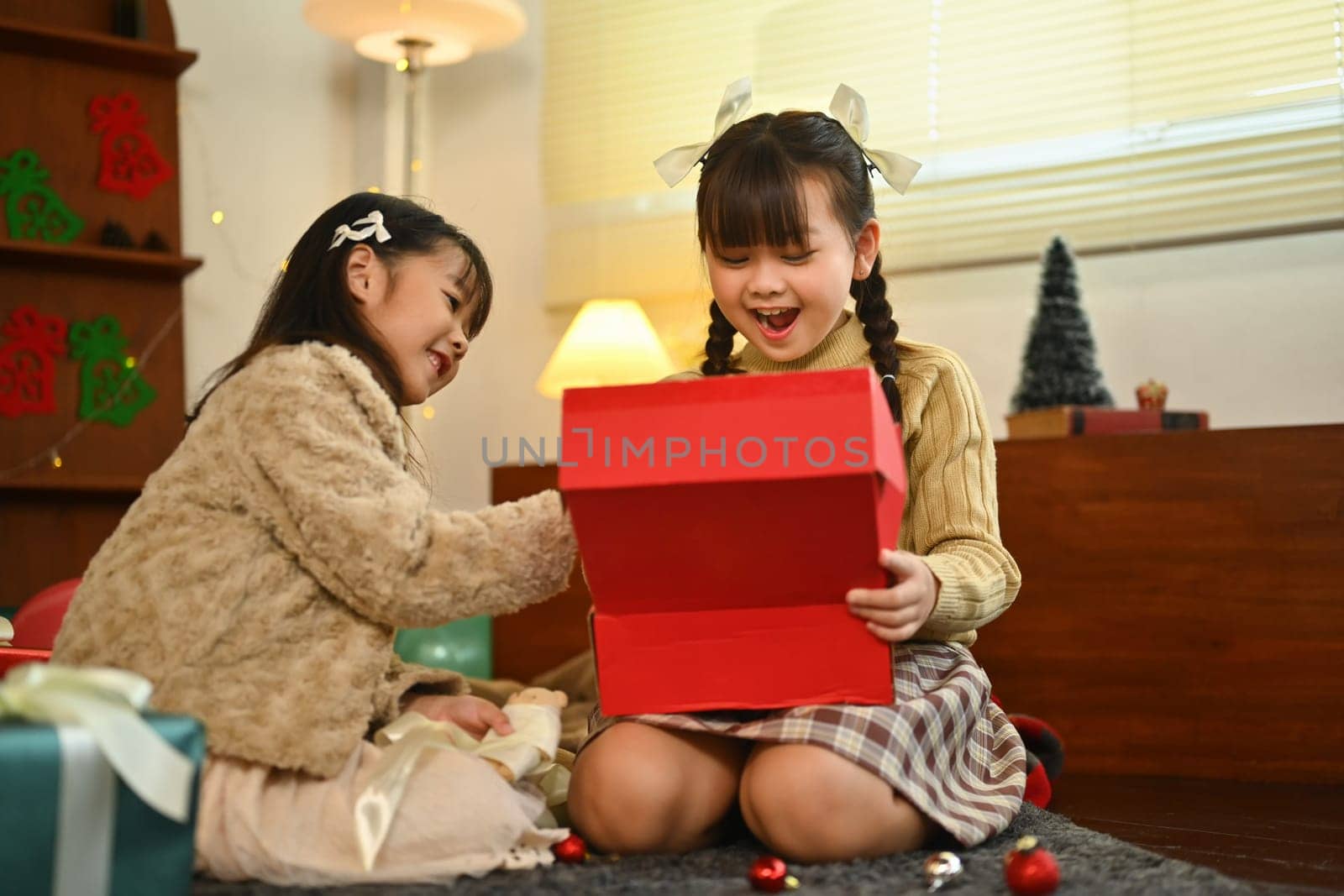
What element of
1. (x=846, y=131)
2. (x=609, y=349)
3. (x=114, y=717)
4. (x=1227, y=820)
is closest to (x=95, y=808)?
(x=114, y=717)

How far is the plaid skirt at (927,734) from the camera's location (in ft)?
3.58

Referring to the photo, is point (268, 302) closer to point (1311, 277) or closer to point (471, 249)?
point (471, 249)

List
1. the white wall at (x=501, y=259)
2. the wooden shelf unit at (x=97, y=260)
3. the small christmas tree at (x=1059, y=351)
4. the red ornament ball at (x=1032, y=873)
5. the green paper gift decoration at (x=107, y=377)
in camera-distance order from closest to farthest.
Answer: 1. the red ornament ball at (x=1032, y=873)
2. the small christmas tree at (x=1059, y=351)
3. the wooden shelf unit at (x=97, y=260)
4. the green paper gift decoration at (x=107, y=377)
5. the white wall at (x=501, y=259)

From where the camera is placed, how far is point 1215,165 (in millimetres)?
2441

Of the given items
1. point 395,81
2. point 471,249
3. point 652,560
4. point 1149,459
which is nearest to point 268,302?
point 471,249

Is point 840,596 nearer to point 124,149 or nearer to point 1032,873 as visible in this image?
point 1032,873

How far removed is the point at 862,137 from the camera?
1.45 metres

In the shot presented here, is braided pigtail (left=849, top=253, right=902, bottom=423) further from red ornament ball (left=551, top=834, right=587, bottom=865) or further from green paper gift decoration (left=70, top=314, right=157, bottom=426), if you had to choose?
green paper gift decoration (left=70, top=314, right=157, bottom=426)

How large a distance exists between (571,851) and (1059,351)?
57.0 inches

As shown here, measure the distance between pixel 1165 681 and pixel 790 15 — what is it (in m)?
1.69

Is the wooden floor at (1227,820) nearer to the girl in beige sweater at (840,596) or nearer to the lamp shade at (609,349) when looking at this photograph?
the girl in beige sweater at (840,596)

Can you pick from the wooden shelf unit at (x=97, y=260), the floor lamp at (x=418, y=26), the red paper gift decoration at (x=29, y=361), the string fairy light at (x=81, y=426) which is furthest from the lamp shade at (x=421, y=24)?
the red paper gift decoration at (x=29, y=361)

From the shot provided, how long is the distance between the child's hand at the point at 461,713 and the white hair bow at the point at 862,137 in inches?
28.0

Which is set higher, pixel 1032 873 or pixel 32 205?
pixel 32 205
